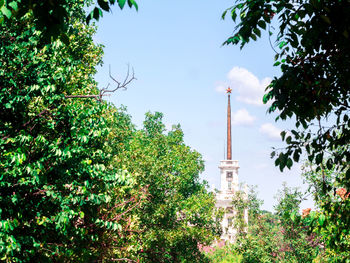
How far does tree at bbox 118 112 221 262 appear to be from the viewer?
26180mm

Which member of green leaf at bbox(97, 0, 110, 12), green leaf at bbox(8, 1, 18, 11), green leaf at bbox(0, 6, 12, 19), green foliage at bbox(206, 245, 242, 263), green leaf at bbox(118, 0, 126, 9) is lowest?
green foliage at bbox(206, 245, 242, 263)

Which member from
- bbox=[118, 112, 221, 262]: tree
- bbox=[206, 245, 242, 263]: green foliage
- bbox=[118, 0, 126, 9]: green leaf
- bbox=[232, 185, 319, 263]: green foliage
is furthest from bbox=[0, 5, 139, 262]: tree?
bbox=[206, 245, 242, 263]: green foliage

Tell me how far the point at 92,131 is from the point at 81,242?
3849 mm

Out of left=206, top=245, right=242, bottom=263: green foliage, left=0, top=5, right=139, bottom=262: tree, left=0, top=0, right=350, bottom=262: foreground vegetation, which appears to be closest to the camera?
left=0, top=0, right=350, bottom=262: foreground vegetation

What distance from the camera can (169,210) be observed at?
2720 cm

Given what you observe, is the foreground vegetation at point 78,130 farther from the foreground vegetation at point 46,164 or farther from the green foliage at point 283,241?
the green foliage at point 283,241

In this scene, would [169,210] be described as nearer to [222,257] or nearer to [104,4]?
[104,4]

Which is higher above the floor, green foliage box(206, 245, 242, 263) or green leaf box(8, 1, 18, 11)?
green leaf box(8, 1, 18, 11)

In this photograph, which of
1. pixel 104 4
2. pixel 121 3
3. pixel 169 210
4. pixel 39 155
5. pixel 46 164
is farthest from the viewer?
pixel 169 210

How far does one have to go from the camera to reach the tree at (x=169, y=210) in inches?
1031

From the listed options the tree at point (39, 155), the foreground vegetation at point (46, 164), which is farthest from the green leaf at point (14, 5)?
the tree at point (39, 155)

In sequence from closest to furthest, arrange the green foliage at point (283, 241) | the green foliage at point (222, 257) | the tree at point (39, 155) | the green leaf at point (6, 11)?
the green leaf at point (6, 11), the tree at point (39, 155), the green foliage at point (283, 241), the green foliage at point (222, 257)

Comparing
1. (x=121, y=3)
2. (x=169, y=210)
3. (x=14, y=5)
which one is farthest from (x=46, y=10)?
(x=169, y=210)

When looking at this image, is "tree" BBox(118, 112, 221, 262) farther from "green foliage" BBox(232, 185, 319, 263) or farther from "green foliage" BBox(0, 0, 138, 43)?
"green foliage" BBox(0, 0, 138, 43)
